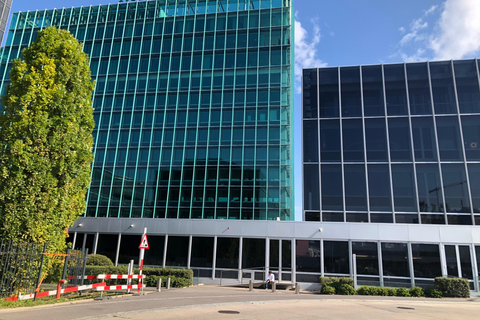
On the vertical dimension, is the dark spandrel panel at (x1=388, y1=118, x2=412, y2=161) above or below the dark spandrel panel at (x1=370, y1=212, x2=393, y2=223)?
above

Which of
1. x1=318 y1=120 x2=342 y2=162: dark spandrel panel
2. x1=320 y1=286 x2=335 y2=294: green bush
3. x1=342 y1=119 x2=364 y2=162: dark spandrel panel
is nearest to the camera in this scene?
x1=320 y1=286 x2=335 y2=294: green bush

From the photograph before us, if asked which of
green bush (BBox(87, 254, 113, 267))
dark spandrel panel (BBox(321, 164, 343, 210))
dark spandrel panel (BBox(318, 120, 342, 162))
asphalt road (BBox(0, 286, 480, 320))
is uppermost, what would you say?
dark spandrel panel (BBox(318, 120, 342, 162))

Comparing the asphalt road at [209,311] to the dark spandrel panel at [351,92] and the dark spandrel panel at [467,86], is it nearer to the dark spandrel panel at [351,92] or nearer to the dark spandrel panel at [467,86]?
the dark spandrel panel at [351,92]

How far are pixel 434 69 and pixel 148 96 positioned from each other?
24813mm

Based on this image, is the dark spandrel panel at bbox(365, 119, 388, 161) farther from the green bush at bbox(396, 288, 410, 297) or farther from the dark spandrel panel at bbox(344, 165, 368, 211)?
the green bush at bbox(396, 288, 410, 297)

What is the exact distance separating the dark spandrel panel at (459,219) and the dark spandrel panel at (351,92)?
9632 mm

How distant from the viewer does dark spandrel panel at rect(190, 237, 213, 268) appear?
80.9ft

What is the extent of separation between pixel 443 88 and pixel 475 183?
7.58 metres

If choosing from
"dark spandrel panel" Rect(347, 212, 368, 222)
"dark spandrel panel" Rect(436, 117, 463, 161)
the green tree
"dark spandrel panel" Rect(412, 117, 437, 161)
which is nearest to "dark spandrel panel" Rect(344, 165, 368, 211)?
"dark spandrel panel" Rect(347, 212, 368, 222)

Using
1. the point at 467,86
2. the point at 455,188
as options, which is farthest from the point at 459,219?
the point at 467,86

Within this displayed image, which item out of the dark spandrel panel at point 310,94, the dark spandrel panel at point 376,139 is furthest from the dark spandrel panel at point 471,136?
the dark spandrel panel at point 310,94

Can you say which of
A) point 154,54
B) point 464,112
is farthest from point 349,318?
point 154,54

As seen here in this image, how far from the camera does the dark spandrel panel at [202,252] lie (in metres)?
24.7

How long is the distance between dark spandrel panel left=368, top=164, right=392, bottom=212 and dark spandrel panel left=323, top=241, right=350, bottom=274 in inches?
169
